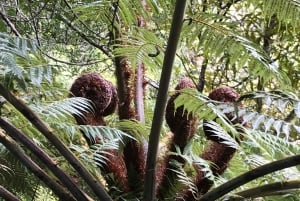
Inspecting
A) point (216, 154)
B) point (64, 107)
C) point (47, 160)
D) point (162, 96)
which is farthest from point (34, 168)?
point (216, 154)

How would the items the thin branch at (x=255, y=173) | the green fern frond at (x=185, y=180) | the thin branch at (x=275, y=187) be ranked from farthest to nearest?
the green fern frond at (x=185, y=180), the thin branch at (x=275, y=187), the thin branch at (x=255, y=173)

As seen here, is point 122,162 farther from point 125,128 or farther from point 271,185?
point 271,185

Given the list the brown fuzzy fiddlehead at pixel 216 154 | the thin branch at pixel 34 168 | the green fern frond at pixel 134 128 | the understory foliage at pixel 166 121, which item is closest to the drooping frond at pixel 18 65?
the understory foliage at pixel 166 121

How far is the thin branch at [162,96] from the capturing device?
743mm

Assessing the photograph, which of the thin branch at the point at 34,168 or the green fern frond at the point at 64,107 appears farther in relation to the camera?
the green fern frond at the point at 64,107

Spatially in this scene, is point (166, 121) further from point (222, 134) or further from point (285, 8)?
point (285, 8)

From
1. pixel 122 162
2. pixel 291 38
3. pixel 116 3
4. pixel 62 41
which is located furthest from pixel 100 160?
pixel 62 41

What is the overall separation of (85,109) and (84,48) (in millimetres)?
1252

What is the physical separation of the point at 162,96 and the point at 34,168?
9.7 inches

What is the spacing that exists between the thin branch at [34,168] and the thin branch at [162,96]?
0.44 ft

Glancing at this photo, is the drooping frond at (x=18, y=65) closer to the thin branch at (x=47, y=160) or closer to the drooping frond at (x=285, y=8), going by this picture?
the thin branch at (x=47, y=160)

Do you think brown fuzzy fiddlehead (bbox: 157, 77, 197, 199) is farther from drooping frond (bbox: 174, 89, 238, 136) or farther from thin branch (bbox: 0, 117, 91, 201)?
thin branch (bbox: 0, 117, 91, 201)

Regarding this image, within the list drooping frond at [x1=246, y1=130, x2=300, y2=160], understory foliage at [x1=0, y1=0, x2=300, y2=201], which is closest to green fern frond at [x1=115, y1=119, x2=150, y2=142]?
understory foliage at [x1=0, y1=0, x2=300, y2=201]

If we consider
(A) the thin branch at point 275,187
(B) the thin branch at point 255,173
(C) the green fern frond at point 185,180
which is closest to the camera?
(B) the thin branch at point 255,173
